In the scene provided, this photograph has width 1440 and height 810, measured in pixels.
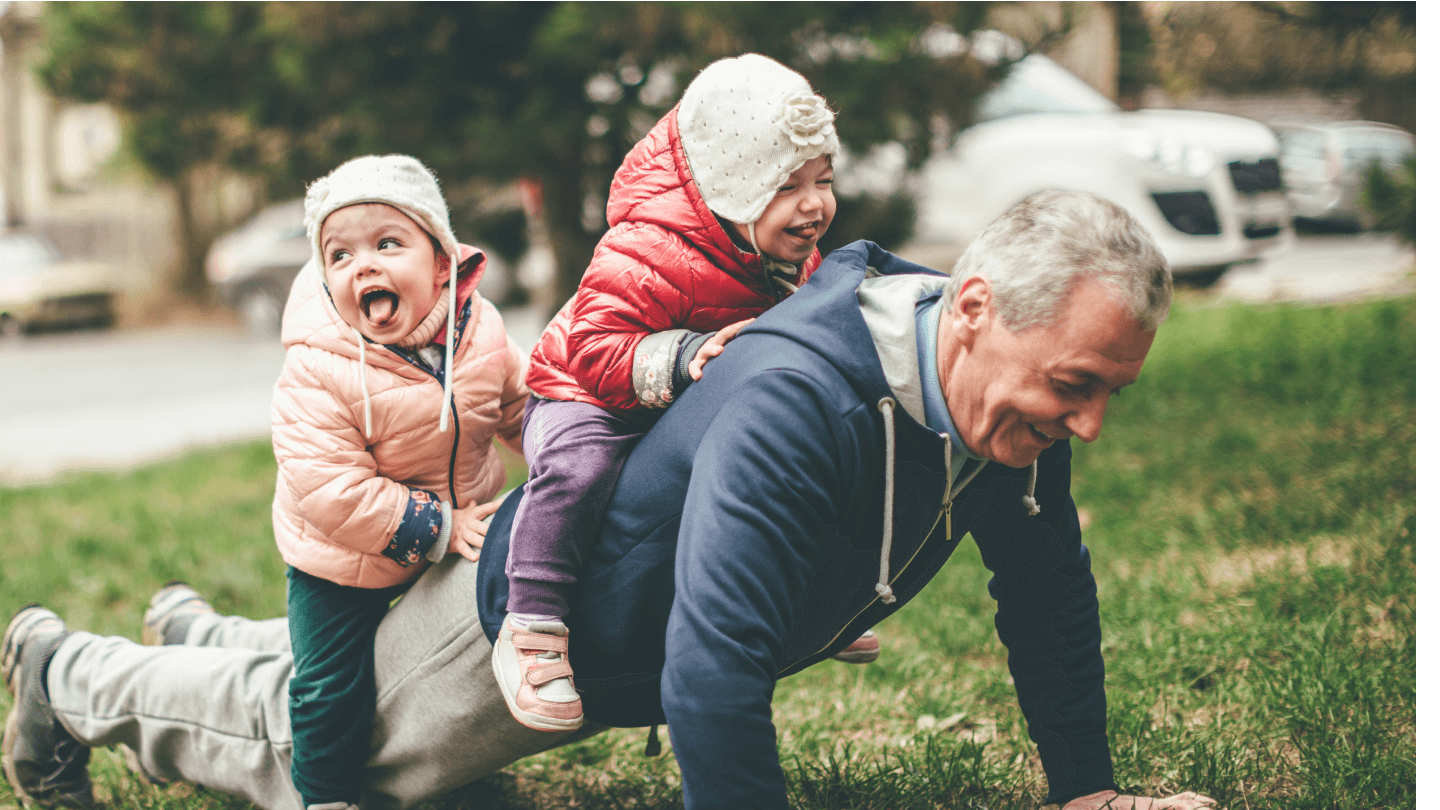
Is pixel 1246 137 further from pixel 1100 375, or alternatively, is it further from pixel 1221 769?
pixel 1100 375

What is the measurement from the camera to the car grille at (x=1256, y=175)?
8523 millimetres

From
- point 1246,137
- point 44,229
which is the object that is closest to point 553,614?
point 1246,137

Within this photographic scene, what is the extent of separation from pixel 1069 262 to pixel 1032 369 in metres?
0.15

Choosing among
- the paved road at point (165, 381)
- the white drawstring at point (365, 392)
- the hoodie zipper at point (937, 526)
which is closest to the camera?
the hoodie zipper at point (937, 526)

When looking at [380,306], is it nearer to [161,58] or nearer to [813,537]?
[813,537]

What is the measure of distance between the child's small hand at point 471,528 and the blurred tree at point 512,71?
260cm

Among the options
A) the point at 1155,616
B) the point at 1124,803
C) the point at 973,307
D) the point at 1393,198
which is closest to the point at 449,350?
the point at 973,307

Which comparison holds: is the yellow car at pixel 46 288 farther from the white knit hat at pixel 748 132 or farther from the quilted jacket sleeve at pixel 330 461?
the white knit hat at pixel 748 132

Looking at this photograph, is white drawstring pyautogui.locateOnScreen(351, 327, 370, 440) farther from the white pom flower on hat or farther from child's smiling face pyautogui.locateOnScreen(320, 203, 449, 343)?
the white pom flower on hat

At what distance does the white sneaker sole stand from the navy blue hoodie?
76mm

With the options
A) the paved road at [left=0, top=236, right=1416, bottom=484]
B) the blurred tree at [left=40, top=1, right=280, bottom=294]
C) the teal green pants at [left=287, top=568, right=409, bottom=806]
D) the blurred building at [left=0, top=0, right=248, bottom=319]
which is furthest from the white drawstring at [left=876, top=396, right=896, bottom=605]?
the blurred building at [left=0, top=0, right=248, bottom=319]

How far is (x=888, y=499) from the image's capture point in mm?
1730

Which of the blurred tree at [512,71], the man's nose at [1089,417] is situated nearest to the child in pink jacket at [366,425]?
the man's nose at [1089,417]

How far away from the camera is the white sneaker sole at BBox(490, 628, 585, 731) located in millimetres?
1890
